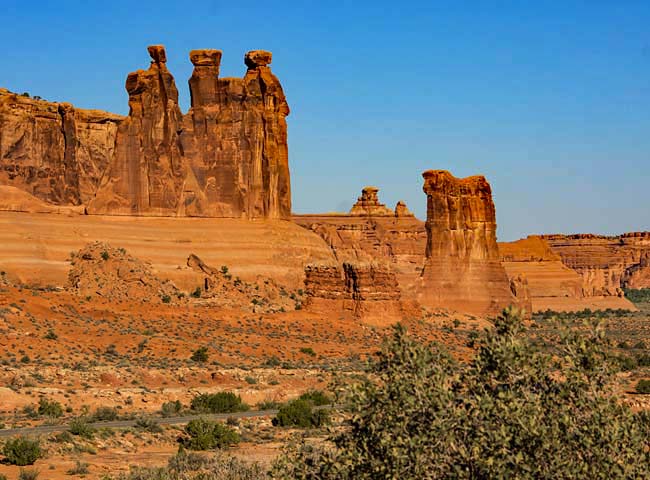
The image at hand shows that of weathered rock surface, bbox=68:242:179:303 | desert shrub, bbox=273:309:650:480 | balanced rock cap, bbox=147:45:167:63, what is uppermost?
balanced rock cap, bbox=147:45:167:63

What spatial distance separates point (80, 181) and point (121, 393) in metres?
69.0

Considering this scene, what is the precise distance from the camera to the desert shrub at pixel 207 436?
91.1 ft

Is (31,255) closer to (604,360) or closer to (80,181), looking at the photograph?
(80,181)

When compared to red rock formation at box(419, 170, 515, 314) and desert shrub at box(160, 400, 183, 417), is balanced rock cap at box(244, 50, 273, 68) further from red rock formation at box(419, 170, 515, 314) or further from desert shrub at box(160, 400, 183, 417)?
desert shrub at box(160, 400, 183, 417)

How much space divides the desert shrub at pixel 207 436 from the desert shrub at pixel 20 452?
432cm

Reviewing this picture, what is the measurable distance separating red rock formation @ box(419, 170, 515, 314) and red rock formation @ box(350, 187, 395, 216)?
198 feet

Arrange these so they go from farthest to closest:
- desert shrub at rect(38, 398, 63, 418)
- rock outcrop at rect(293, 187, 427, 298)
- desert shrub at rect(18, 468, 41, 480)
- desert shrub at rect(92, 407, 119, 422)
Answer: rock outcrop at rect(293, 187, 427, 298)
desert shrub at rect(38, 398, 63, 418)
desert shrub at rect(92, 407, 119, 422)
desert shrub at rect(18, 468, 41, 480)

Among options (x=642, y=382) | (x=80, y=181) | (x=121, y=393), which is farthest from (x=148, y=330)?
(x=80, y=181)

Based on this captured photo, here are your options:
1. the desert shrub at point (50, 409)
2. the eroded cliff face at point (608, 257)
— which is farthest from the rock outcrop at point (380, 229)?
the desert shrub at point (50, 409)

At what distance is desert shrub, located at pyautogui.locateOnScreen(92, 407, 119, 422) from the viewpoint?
32.5 m

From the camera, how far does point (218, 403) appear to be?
1406 inches

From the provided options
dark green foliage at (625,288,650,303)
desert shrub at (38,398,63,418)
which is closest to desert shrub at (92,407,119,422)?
desert shrub at (38,398,63,418)

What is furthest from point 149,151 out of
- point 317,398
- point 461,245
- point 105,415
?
point 105,415

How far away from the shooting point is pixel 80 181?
103 meters
